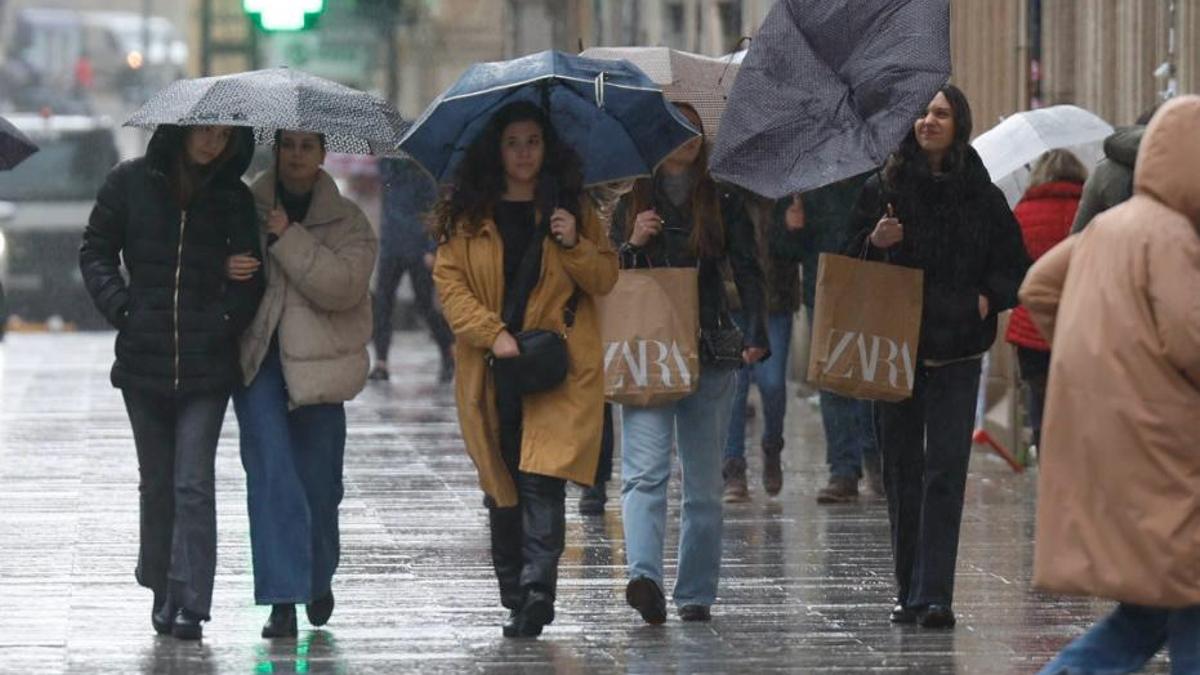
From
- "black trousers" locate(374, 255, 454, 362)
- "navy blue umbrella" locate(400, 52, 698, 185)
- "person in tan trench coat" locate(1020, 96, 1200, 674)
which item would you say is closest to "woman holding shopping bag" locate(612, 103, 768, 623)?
"navy blue umbrella" locate(400, 52, 698, 185)

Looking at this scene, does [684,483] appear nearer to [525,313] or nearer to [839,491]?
[525,313]

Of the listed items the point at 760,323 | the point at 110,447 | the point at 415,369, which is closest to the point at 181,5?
the point at 415,369

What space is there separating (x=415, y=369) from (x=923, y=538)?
14.5 metres

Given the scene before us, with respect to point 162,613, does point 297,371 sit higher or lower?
higher

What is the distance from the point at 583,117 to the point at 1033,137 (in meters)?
3.52

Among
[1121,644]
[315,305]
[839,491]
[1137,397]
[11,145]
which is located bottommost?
[839,491]

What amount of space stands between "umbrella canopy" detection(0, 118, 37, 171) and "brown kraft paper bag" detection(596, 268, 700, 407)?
1.99m

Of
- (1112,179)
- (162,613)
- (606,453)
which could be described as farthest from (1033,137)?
(162,613)

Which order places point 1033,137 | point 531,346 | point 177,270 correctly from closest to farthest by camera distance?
point 531,346 → point 177,270 → point 1033,137

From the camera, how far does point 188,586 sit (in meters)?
9.41

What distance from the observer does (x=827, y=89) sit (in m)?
9.86

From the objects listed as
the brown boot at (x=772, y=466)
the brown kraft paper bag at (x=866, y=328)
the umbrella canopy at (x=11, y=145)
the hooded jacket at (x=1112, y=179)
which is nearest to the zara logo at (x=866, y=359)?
the brown kraft paper bag at (x=866, y=328)

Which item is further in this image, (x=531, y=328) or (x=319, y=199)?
(x=319, y=199)

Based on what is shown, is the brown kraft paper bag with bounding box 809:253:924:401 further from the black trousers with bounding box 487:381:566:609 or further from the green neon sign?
the green neon sign
